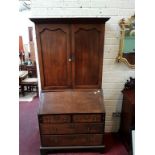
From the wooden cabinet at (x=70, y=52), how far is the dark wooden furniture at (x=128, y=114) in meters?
0.46

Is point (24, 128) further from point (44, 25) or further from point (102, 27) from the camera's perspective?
point (102, 27)

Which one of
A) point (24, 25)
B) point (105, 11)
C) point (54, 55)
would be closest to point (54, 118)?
point (54, 55)

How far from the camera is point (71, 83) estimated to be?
7.03ft

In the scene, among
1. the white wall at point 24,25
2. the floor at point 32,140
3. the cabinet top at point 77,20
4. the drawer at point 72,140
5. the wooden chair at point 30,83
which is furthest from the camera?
the white wall at point 24,25

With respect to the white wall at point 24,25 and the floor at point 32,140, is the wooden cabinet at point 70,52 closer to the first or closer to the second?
the floor at point 32,140

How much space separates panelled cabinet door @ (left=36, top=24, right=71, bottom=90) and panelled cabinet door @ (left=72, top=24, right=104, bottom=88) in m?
0.09

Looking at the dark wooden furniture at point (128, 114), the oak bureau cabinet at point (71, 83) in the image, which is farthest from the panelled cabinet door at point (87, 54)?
the dark wooden furniture at point (128, 114)

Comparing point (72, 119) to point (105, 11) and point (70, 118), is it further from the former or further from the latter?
point (105, 11)

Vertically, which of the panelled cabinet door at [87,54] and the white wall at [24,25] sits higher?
the white wall at [24,25]

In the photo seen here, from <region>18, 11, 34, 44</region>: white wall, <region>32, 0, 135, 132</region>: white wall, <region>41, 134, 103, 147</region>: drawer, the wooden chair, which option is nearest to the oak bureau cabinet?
<region>41, 134, 103, 147</region>: drawer

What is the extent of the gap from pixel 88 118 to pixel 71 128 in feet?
0.84

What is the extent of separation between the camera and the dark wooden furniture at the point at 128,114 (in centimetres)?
211
